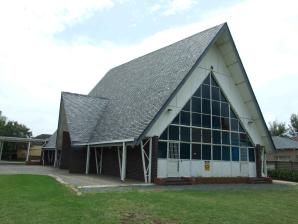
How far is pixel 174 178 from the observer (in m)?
17.0

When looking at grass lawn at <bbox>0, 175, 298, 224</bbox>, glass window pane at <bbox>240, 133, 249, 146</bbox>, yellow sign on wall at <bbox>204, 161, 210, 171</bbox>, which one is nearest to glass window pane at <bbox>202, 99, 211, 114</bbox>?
yellow sign on wall at <bbox>204, 161, 210, 171</bbox>

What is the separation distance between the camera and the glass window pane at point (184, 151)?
58.9ft

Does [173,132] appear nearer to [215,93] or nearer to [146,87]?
[146,87]

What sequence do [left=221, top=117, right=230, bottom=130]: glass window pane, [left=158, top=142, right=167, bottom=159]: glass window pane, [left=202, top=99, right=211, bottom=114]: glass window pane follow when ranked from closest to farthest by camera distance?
[left=158, top=142, right=167, bottom=159]: glass window pane → [left=202, top=99, right=211, bottom=114]: glass window pane → [left=221, top=117, right=230, bottom=130]: glass window pane

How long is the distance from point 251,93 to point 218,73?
2.45 m

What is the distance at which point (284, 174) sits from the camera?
2511 centimetres

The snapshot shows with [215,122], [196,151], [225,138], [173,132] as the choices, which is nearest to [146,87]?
[173,132]

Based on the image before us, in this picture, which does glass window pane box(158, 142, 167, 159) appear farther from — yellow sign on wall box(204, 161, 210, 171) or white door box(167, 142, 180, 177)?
yellow sign on wall box(204, 161, 210, 171)

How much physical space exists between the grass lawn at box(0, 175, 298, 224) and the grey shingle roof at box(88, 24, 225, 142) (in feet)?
20.6

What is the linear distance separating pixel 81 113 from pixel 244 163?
11.8 m

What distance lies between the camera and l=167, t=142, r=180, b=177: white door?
17347 mm

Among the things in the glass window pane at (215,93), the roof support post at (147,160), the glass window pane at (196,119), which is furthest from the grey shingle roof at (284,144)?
the roof support post at (147,160)

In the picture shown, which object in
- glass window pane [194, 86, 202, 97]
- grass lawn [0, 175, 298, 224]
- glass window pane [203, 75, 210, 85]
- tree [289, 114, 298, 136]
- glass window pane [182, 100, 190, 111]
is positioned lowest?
grass lawn [0, 175, 298, 224]

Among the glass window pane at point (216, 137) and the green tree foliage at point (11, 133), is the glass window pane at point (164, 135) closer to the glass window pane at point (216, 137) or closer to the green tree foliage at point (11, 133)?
the glass window pane at point (216, 137)
